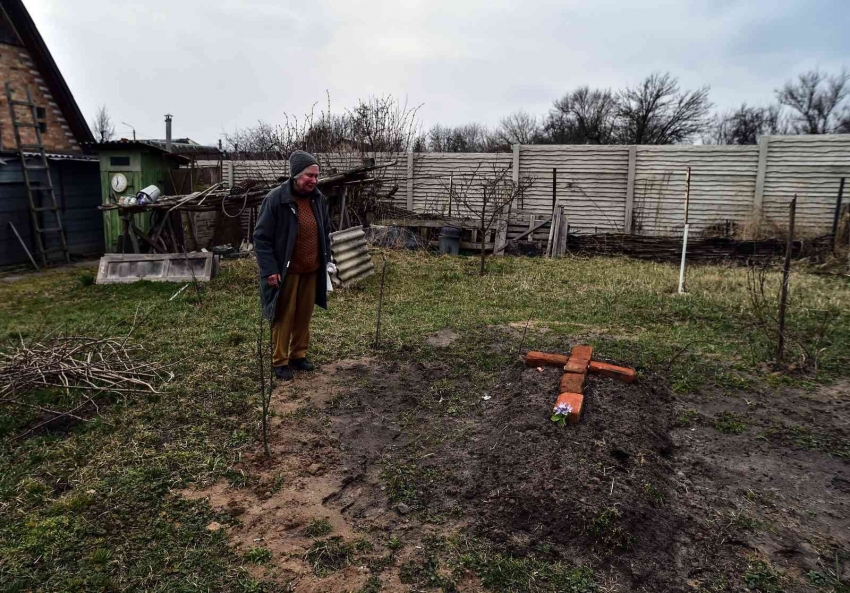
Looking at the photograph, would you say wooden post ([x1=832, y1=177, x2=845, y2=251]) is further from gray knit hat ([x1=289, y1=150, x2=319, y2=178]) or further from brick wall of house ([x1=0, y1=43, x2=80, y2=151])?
brick wall of house ([x1=0, y1=43, x2=80, y2=151])

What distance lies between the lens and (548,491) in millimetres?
2850

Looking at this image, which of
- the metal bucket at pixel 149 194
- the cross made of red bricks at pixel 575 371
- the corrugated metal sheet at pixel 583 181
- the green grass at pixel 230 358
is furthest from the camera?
the corrugated metal sheet at pixel 583 181

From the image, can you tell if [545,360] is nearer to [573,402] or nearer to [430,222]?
[573,402]

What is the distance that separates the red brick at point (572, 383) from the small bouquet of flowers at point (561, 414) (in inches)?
13.6

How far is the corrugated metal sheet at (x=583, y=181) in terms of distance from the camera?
12.4m

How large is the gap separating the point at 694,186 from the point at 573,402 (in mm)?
10054

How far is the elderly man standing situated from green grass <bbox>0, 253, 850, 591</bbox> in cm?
37

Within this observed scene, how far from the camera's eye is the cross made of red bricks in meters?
3.60

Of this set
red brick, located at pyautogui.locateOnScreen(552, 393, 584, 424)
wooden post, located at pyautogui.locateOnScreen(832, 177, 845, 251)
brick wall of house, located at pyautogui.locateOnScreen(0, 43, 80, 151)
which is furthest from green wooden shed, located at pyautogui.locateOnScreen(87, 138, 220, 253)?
wooden post, located at pyautogui.locateOnScreen(832, 177, 845, 251)

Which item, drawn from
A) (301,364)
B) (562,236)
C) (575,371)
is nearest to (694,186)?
(562,236)

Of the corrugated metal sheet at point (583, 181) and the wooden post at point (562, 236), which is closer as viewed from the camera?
the wooden post at point (562, 236)

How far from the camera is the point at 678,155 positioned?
12.0 metres

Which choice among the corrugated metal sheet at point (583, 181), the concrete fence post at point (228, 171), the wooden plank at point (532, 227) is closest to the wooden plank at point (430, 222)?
the wooden plank at point (532, 227)

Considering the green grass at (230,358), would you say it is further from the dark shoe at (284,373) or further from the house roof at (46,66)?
the house roof at (46,66)
